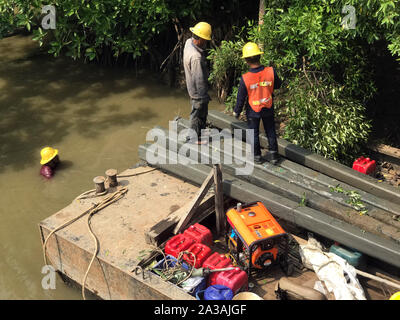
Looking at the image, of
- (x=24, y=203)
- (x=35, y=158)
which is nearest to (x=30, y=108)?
(x=35, y=158)

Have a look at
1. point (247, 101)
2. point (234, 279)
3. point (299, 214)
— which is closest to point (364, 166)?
point (299, 214)

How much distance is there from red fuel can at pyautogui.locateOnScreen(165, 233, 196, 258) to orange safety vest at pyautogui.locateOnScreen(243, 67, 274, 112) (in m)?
2.03

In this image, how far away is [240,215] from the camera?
5746mm

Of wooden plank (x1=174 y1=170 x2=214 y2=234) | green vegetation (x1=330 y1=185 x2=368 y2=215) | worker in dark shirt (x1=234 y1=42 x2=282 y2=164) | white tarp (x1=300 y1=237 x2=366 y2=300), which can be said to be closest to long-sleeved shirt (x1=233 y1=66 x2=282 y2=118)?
worker in dark shirt (x1=234 y1=42 x2=282 y2=164)

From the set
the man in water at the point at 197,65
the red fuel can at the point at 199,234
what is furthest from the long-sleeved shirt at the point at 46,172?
the red fuel can at the point at 199,234

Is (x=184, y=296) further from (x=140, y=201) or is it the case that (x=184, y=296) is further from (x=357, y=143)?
(x=357, y=143)

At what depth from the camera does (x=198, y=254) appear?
556cm

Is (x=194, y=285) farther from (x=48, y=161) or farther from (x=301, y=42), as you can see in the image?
(x=301, y=42)

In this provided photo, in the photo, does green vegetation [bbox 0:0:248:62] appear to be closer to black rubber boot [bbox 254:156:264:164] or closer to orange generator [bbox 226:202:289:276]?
black rubber boot [bbox 254:156:264:164]

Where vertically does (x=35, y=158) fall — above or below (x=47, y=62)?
below

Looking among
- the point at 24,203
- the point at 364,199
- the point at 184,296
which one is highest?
the point at 364,199

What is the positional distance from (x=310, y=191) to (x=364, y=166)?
4.20ft

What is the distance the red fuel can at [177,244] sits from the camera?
18.3ft

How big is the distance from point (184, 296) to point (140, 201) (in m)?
1.90
